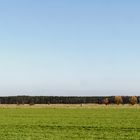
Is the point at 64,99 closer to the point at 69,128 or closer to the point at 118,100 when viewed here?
the point at 118,100

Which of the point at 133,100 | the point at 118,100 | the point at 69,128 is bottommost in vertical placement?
the point at 69,128

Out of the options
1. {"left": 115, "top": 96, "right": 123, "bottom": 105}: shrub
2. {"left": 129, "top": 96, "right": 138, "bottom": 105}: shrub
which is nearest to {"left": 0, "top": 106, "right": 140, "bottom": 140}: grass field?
{"left": 129, "top": 96, "right": 138, "bottom": 105}: shrub

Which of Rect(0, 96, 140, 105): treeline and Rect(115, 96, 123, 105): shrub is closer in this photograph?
Rect(115, 96, 123, 105): shrub

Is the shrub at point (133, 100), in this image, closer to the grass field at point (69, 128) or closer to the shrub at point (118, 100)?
the shrub at point (118, 100)

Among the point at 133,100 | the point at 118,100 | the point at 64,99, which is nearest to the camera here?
the point at 133,100

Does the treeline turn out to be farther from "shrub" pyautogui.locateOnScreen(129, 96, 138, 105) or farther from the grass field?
the grass field

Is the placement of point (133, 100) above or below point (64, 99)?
below

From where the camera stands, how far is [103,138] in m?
26.8

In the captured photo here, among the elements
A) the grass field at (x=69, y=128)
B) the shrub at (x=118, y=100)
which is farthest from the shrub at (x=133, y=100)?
the grass field at (x=69, y=128)

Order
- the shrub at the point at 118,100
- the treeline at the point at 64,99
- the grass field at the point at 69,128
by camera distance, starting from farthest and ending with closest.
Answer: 1. the treeline at the point at 64,99
2. the shrub at the point at 118,100
3. the grass field at the point at 69,128

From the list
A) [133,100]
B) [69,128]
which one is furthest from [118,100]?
[69,128]

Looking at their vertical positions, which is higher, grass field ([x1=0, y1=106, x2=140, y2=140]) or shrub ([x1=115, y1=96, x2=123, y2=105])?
shrub ([x1=115, y1=96, x2=123, y2=105])

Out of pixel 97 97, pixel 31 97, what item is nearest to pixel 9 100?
pixel 31 97

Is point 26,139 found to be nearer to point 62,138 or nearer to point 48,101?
point 62,138
